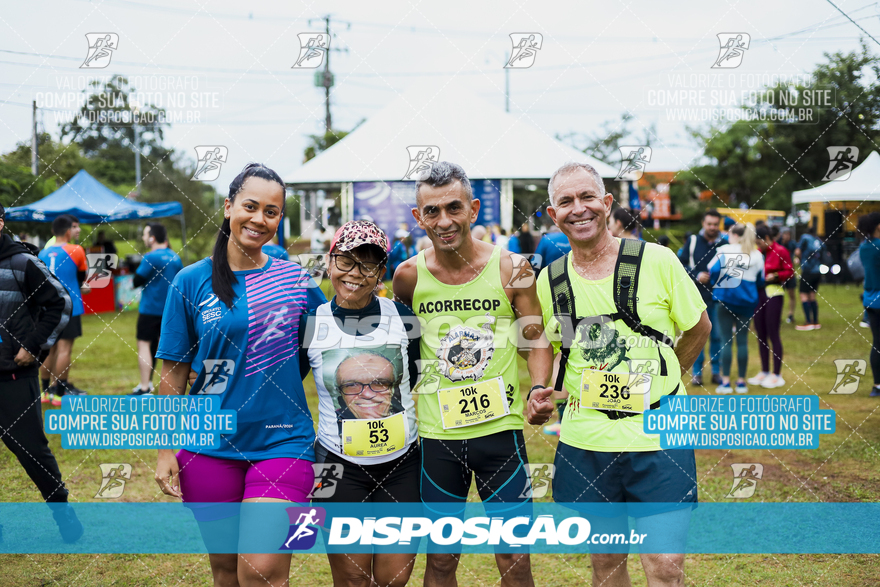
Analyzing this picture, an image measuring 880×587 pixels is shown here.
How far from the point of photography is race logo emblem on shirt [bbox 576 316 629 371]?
2.36m

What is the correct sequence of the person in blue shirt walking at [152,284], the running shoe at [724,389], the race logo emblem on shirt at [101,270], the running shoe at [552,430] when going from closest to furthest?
1. the race logo emblem on shirt at [101,270]
2. the running shoe at [552,430]
3. the person in blue shirt walking at [152,284]
4. the running shoe at [724,389]

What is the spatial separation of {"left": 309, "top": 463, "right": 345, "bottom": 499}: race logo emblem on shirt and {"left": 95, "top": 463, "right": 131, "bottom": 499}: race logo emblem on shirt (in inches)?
98.6

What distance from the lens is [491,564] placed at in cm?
372

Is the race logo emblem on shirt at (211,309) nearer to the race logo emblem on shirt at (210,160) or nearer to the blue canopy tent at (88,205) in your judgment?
the race logo emblem on shirt at (210,160)

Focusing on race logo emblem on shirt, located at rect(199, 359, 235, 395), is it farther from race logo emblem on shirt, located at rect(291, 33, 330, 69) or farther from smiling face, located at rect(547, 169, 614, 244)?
race logo emblem on shirt, located at rect(291, 33, 330, 69)

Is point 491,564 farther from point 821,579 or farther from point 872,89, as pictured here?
point 872,89

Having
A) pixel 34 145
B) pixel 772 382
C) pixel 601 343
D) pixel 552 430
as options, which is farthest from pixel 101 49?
pixel 772 382

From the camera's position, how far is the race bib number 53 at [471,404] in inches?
101

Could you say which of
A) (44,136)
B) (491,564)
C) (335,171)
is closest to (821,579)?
(491,564)

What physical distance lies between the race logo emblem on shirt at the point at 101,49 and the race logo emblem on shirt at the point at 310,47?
121cm

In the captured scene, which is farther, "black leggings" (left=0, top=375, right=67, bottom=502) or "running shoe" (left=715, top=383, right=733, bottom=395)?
"running shoe" (left=715, top=383, right=733, bottom=395)

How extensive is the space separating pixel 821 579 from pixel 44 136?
24.1 ft

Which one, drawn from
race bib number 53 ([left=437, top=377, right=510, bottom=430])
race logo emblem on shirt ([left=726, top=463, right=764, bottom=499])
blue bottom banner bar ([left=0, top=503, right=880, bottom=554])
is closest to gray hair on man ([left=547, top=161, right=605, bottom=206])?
race bib number 53 ([left=437, top=377, right=510, bottom=430])

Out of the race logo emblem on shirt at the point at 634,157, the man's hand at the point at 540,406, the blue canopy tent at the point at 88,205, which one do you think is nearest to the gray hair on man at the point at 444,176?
the man's hand at the point at 540,406
